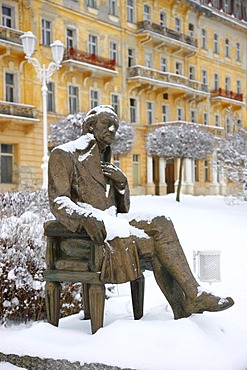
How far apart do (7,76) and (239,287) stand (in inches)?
719

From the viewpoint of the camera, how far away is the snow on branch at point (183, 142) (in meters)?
24.0

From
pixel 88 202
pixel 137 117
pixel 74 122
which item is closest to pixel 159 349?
pixel 88 202

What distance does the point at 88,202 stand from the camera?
385 cm

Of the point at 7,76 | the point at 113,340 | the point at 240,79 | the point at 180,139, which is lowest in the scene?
the point at 113,340

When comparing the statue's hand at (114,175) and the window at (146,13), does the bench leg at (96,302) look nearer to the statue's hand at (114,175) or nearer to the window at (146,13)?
the statue's hand at (114,175)

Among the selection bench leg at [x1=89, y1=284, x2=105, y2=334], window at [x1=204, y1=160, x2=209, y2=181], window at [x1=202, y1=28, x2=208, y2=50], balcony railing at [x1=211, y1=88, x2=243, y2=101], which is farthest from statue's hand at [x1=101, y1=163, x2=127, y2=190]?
window at [x1=202, y1=28, x2=208, y2=50]

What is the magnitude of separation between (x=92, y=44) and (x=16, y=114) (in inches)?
292

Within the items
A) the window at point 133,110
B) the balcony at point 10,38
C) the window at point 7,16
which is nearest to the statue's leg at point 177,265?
the balcony at point 10,38

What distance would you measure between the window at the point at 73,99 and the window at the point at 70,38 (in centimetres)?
198

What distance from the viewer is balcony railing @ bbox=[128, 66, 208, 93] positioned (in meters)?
29.7

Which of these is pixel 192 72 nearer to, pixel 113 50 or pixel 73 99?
pixel 113 50

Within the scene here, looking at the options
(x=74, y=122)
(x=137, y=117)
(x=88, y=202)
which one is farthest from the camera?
(x=137, y=117)

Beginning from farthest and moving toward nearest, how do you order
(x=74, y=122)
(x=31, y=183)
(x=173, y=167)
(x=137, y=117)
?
(x=173, y=167)
(x=137, y=117)
(x=31, y=183)
(x=74, y=122)

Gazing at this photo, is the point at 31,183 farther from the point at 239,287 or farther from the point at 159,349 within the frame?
the point at 159,349
